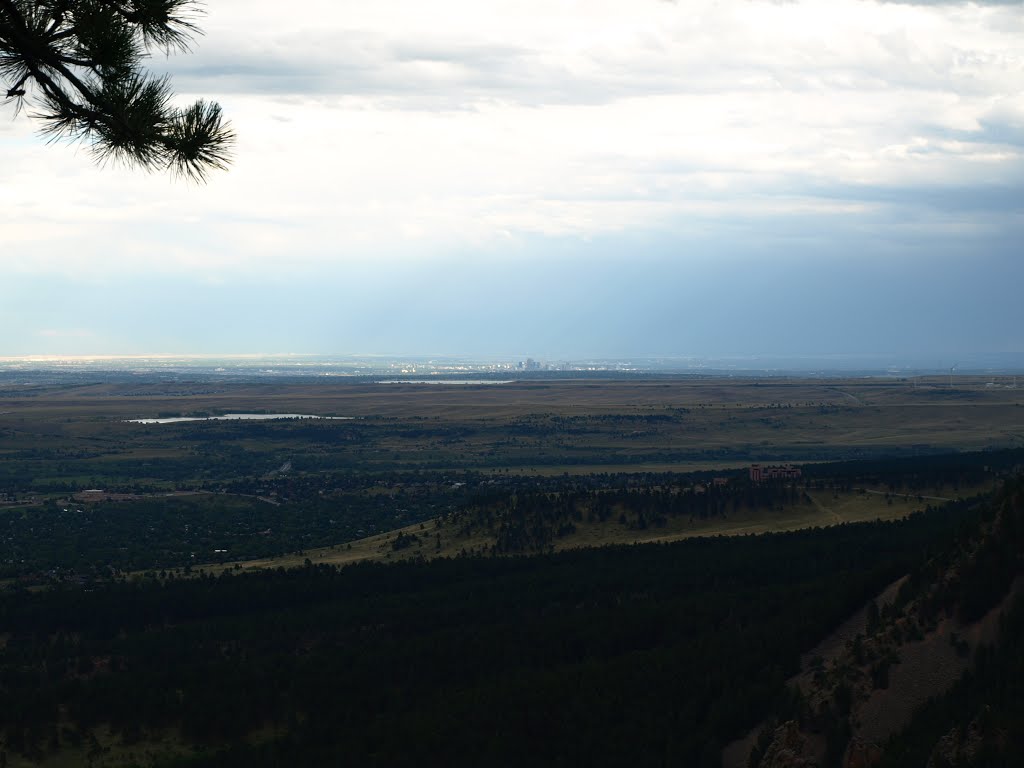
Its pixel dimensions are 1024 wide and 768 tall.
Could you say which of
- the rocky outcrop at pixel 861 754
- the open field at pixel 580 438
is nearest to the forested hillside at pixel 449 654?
the rocky outcrop at pixel 861 754

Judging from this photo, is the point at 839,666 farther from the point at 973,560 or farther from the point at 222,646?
the point at 222,646

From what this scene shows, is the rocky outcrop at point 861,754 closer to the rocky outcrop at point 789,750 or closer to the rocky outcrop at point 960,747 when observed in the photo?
the rocky outcrop at point 789,750

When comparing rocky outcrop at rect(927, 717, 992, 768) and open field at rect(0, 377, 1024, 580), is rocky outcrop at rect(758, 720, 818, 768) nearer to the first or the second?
rocky outcrop at rect(927, 717, 992, 768)

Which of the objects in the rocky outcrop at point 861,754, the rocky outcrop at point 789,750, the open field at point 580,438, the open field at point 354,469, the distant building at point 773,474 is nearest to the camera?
the rocky outcrop at point 861,754

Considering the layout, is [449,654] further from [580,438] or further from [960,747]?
[580,438]

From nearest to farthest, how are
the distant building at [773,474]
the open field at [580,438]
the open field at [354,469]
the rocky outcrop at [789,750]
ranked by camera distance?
the rocky outcrop at [789,750] → the open field at [354,469] → the distant building at [773,474] → the open field at [580,438]

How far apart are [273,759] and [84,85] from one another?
29.7m

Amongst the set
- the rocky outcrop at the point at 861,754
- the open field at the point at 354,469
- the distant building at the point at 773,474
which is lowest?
the open field at the point at 354,469

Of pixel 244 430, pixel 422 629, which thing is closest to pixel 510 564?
pixel 422 629

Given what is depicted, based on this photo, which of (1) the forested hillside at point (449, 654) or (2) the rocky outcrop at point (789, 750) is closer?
(2) the rocky outcrop at point (789, 750)

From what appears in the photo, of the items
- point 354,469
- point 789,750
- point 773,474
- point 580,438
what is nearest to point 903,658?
point 789,750

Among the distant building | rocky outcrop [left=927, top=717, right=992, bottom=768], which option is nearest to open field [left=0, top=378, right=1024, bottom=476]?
the distant building

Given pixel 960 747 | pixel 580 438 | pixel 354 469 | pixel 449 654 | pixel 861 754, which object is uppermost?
pixel 960 747

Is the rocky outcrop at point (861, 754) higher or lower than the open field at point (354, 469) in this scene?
higher
